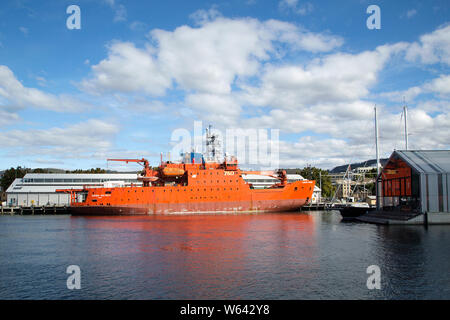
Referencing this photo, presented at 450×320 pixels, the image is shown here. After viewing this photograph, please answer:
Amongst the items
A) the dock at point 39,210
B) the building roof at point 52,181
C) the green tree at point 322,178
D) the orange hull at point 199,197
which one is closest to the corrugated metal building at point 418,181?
the orange hull at point 199,197

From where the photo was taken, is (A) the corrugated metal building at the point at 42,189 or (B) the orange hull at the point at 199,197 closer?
(B) the orange hull at the point at 199,197

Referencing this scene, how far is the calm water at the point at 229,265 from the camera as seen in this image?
10.6m

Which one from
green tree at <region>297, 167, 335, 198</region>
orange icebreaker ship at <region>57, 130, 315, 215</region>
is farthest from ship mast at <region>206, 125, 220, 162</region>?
green tree at <region>297, 167, 335, 198</region>

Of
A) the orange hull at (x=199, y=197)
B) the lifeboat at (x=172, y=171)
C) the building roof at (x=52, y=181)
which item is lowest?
the orange hull at (x=199, y=197)

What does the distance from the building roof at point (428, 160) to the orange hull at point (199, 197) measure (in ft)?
46.8

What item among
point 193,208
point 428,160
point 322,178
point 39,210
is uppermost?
point 428,160

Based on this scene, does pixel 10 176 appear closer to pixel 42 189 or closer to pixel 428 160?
pixel 42 189

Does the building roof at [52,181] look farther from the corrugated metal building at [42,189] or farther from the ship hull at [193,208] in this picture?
the ship hull at [193,208]

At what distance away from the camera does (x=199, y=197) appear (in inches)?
1606

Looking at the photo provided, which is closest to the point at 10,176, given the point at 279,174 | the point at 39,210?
the point at 39,210

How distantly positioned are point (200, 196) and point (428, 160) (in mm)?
24084

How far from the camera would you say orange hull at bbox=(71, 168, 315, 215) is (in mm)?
40781

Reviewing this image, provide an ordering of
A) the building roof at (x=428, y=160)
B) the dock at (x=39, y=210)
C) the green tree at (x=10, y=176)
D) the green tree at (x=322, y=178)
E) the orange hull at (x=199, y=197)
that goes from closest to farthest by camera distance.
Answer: the building roof at (x=428, y=160) → the orange hull at (x=199, y=197) → the dock at (x=39, y=210) → the green tree at (x=10, y=176) → the green tree at (x=322, y=178)
